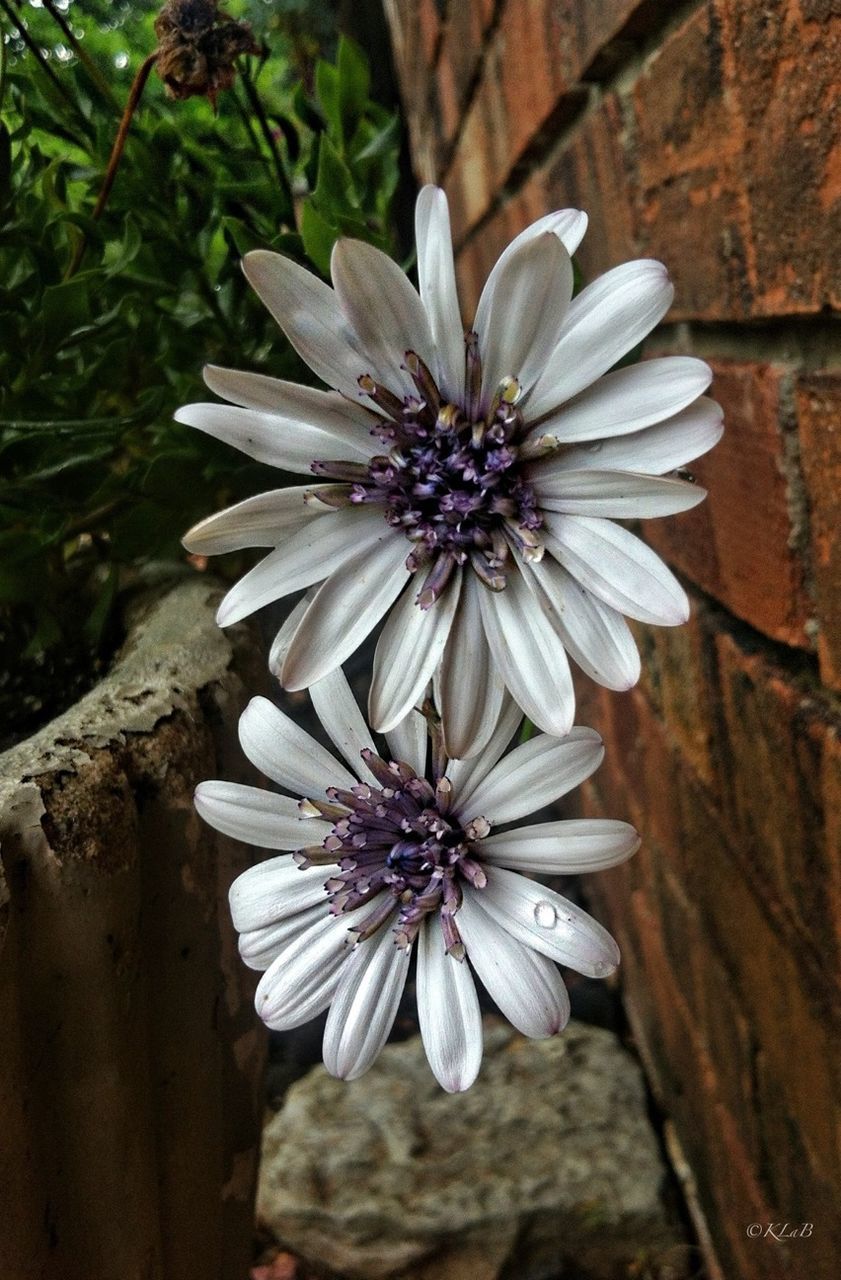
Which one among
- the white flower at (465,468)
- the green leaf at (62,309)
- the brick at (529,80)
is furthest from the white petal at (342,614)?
the brick at (529,80)

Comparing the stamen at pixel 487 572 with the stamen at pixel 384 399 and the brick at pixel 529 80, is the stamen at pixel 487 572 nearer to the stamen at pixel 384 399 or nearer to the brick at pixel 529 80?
the stamen at pixel 384 399

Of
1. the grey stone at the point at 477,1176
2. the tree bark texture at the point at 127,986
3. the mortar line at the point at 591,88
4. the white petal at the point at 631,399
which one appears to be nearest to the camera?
the white petal at the point at 631,399

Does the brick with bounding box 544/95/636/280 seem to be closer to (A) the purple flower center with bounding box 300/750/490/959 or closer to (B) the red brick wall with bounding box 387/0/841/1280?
(B) the red brick wall with bounding box 387/0/841/1280

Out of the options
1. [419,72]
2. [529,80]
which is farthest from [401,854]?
[419,72]

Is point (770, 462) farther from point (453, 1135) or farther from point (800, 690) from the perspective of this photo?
point (453, 1135)

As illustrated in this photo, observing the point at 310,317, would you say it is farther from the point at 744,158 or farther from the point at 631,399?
the point at 744,158

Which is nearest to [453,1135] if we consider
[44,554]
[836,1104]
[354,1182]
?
[354,1182]

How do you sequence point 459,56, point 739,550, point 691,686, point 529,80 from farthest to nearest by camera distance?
point 459,56, point 529,80, point 691,686, point 739,550
